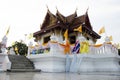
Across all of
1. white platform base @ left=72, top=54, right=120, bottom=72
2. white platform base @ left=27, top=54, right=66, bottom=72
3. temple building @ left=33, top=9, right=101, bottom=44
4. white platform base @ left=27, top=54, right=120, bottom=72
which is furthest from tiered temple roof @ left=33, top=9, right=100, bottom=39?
white platform base @ left=72, top=54, right=120, bottom=72

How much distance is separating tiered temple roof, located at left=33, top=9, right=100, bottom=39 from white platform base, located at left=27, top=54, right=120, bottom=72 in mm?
6295

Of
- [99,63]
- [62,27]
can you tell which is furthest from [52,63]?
[62,27]

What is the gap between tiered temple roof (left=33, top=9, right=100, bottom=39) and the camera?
1884cm

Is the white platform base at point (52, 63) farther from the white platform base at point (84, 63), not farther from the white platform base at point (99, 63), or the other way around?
the white platform base at point (99, 63)

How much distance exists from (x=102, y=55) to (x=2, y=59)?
689 centimetres

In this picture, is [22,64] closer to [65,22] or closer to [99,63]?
[99,63]

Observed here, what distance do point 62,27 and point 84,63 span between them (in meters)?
7.19

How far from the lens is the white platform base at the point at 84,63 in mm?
11859

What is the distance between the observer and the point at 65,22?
64.4 ft

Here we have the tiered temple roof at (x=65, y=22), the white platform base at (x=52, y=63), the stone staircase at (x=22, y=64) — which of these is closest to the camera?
the white platform base at (x=52, y=63)

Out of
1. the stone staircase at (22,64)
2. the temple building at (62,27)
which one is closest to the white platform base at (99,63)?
the stone staircase at (22,64)

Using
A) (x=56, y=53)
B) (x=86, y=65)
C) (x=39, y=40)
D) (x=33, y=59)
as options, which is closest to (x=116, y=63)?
(x=86, y=65)

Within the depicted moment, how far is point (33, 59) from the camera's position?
13.9 metres

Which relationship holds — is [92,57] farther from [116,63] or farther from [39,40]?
[39,40]
